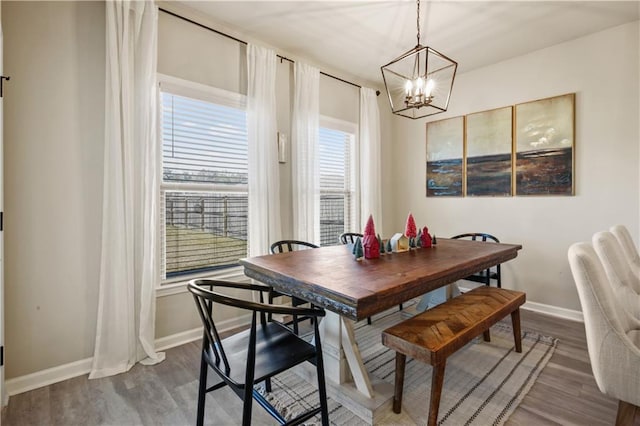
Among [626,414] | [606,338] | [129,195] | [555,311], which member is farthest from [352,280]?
[555,311]

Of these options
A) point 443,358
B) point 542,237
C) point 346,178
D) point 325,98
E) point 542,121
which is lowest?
point 443,358

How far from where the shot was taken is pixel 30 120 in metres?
2.00

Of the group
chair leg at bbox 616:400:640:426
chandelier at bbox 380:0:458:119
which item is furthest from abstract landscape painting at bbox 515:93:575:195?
chair leg at bbox 616:400:640:426

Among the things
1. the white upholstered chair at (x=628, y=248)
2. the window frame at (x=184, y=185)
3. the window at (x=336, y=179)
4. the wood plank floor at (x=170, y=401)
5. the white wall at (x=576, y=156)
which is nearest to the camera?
the wood plank floor at (x=170, y=401)

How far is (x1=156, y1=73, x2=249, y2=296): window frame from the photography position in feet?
8.30

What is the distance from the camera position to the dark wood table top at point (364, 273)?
1363 mm

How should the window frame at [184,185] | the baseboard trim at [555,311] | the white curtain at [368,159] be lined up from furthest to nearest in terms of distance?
the white curtain at [368,159], the baseboard trim at [555,311], the window frame at [184,185]

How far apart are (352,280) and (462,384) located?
115 cm

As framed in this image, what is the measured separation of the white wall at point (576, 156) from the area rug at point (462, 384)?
3.31 feet

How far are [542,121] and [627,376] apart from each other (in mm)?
2806

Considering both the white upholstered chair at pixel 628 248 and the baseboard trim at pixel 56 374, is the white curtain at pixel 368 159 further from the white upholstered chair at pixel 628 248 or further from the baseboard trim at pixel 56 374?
the baseboard trim at pixel 56 374

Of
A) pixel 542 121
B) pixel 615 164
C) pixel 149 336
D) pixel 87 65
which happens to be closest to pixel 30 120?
pixel 87 65

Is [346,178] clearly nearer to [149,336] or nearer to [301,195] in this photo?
→ [301,195]

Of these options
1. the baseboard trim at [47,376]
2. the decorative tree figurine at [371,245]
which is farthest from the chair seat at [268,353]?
the baseboard trim at [47,376]
